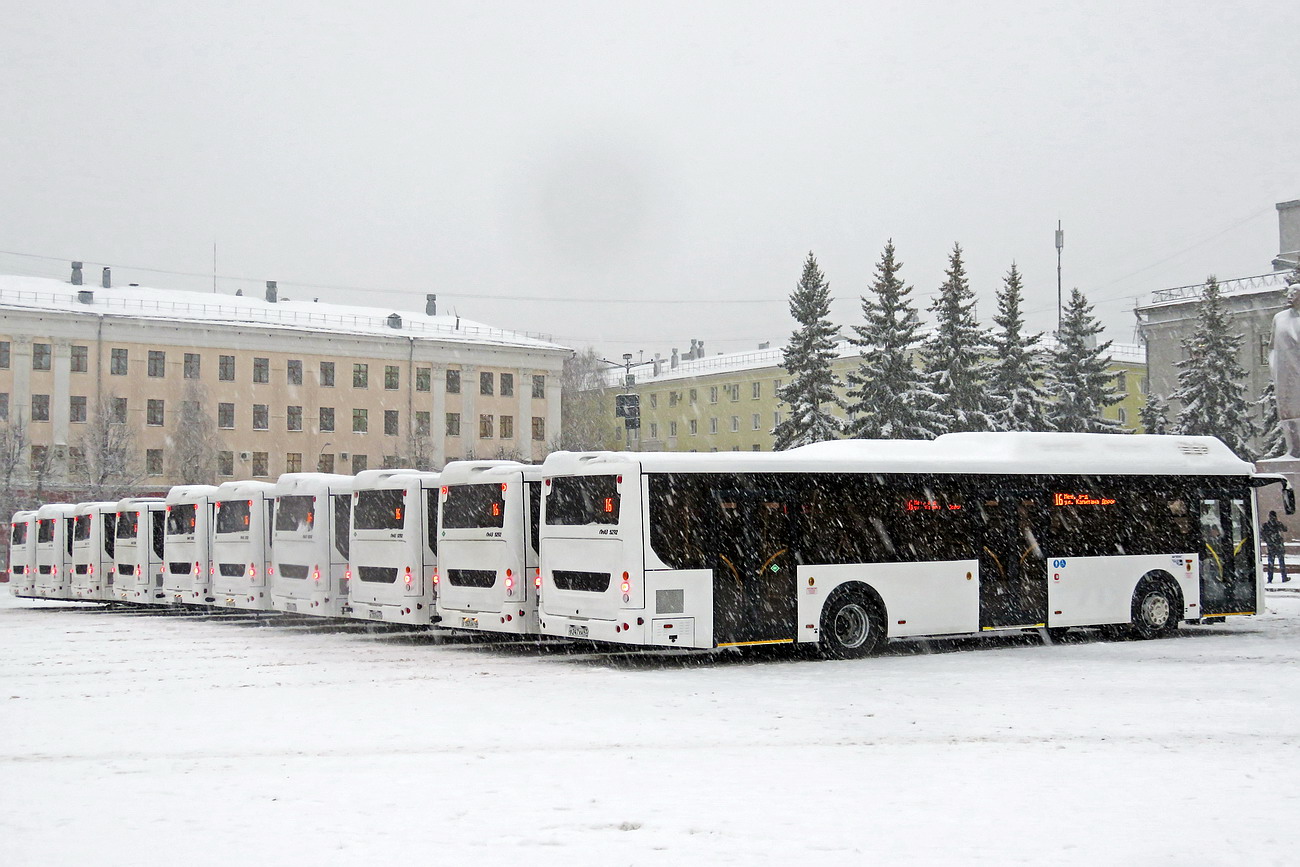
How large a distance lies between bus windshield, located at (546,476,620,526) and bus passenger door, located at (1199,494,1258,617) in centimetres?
946

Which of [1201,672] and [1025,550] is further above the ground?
[1025,550]

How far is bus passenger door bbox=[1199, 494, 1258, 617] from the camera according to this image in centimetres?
2169

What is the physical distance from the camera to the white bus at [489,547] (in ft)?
64.0

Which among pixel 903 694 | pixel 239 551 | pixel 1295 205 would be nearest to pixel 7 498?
pixel 239 551

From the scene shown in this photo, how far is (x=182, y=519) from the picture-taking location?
2902cm

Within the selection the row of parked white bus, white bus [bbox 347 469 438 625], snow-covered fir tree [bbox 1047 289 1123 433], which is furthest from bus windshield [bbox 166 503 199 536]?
snow-covered fir tree [bbox 1047 289 1123 433]

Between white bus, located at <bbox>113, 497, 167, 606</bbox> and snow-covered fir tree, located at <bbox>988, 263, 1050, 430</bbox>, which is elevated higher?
snow-covered fir tree, located at <bbox>988, 263, 1050, 430</bbox>

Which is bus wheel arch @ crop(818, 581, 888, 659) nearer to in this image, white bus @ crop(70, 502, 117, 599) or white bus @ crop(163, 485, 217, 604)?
white bus @ crop(163, 485, 217, 604)

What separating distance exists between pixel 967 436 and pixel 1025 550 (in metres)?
1.78

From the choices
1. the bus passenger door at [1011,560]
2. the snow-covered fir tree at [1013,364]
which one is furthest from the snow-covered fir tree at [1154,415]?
the bus passenger door at [1011,560]

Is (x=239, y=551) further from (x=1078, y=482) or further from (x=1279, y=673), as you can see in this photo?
(x=1279, y=673)

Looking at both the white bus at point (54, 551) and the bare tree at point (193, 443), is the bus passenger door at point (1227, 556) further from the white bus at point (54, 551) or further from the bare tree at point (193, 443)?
the bare tree at point (193, 443)

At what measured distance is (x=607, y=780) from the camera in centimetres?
967

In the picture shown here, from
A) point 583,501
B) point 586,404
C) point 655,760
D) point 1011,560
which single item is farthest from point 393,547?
point 586,404
